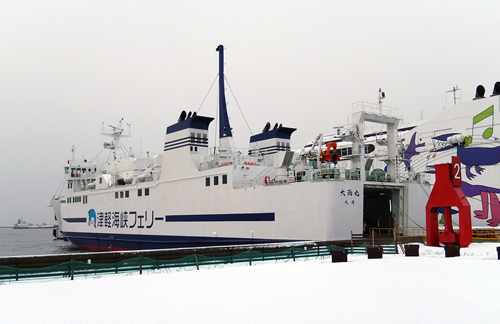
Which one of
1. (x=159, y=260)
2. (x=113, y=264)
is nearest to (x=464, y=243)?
(x=159, y=260)

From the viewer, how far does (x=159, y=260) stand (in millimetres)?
14742

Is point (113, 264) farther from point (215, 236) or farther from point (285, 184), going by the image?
point (215, 236)

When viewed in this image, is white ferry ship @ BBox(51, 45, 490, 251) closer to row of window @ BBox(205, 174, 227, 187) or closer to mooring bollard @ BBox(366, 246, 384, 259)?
row of window @ BBox(205, 174, 227, 187)

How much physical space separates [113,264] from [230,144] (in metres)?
20.3

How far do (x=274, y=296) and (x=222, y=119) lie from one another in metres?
25.9

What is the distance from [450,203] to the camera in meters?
20.2

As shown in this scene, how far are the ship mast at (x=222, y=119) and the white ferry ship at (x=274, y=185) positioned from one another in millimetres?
84

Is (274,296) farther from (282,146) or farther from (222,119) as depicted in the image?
(222,119)

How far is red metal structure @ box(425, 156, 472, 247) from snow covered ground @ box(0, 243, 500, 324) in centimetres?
575

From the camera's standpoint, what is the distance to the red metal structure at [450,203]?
20081 millimetres

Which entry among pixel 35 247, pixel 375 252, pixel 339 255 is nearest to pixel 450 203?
pixel 375 252

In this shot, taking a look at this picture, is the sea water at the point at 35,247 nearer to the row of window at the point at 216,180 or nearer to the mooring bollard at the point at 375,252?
the row of window at the point at 216,180

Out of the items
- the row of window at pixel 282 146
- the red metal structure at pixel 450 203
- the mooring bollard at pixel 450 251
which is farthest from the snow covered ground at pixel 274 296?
the row of window at pixel 282 146

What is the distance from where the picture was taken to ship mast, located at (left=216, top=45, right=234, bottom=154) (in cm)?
3375
